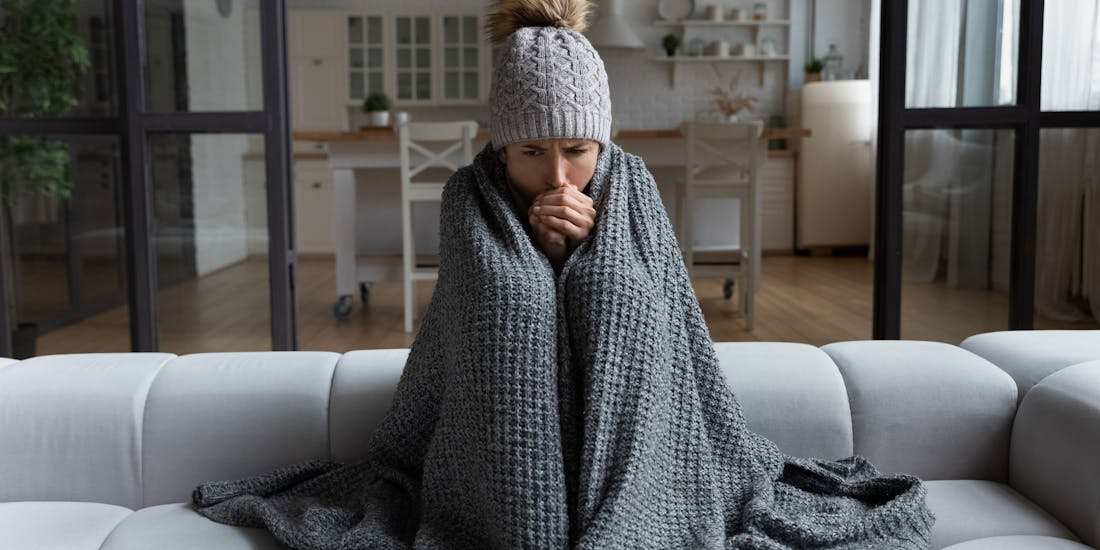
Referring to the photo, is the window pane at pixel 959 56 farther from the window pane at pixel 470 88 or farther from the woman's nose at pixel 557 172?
the window pane at pixel 470 88

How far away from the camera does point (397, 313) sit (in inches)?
190

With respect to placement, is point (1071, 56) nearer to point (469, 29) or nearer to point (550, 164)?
point (550, 164)

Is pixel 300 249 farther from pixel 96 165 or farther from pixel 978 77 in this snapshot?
pixel 978 77

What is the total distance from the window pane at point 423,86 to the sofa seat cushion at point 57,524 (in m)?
6.67

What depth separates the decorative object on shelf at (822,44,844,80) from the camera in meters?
7.49

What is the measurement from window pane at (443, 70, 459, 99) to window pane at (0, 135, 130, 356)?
4.69 m

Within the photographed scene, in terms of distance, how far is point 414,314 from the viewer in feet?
15.3

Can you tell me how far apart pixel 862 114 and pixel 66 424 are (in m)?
6.55

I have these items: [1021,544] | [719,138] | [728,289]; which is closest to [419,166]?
[719,138]

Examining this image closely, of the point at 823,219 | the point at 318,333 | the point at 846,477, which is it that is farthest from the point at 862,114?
the point at 846,477

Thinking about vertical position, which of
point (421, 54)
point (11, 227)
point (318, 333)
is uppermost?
point (421, 54)

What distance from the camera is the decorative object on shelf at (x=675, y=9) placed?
7.82 meters

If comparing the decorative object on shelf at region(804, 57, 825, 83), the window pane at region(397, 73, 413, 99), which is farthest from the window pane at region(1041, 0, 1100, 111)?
the window pane at region(397, 73, 413, 99)

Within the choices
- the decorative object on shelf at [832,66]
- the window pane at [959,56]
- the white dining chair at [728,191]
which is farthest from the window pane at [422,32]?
the window pane at [959,56]
